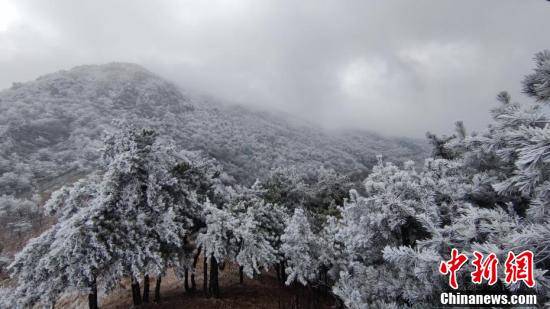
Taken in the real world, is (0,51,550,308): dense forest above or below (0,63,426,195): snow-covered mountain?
below

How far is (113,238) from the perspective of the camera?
17.5 meters

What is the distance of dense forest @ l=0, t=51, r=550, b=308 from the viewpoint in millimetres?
5238

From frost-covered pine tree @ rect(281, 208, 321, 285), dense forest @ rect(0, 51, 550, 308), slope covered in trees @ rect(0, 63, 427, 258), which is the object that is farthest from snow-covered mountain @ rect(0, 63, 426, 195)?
frost-covered pine tree @ rect(281, 208, 321, 285)

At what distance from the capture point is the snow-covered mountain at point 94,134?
3917 inches

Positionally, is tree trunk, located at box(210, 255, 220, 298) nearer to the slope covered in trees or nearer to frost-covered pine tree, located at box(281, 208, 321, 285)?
frost-covered pine tree, located at box(281, 208, 321, 285)

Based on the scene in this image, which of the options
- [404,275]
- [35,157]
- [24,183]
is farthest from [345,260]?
[35,157]

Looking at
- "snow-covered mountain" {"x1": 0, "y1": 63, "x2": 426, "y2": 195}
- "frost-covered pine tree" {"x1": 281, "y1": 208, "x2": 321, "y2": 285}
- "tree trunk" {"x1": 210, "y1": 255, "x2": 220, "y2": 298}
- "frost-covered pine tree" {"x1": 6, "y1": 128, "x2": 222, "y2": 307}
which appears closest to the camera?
"frost-covered pine tree" {"x1": 6, "y1": 128, "x2": 222, "y2": 307}

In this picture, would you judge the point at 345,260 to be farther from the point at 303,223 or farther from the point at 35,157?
the point at 35,157

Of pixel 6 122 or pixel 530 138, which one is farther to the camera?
pixel 6 122

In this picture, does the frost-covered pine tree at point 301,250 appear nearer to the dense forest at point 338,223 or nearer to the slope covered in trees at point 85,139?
the dense forest at point 338,223

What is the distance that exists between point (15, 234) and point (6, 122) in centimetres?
9818

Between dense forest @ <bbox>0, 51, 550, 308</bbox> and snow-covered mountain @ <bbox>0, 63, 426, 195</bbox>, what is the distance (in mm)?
66635

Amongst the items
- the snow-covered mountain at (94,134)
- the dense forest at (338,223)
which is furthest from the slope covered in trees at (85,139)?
the dense forest at (338,223)

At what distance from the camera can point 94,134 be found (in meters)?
131
